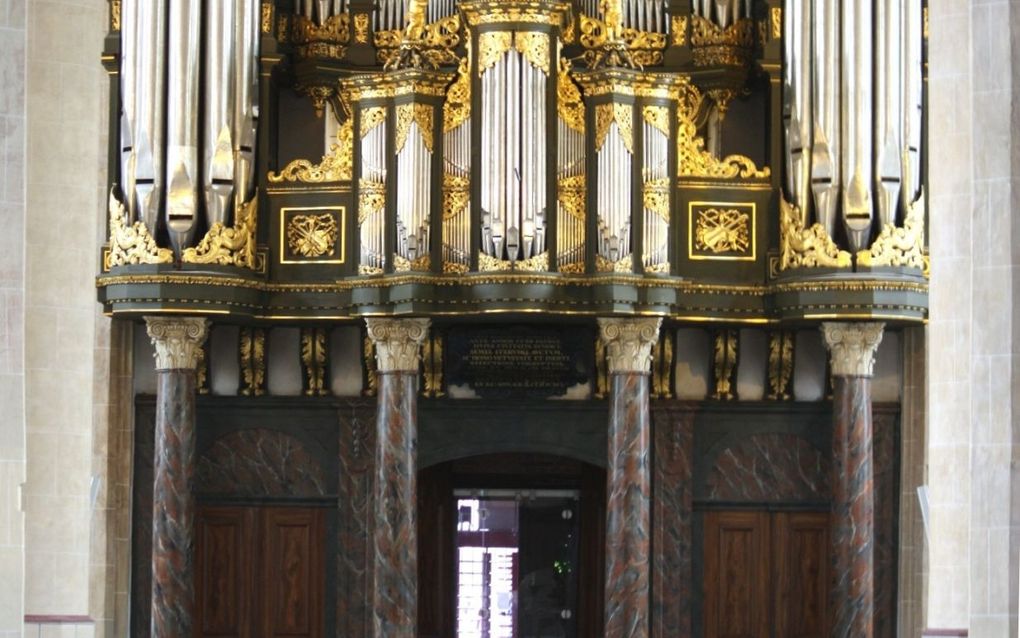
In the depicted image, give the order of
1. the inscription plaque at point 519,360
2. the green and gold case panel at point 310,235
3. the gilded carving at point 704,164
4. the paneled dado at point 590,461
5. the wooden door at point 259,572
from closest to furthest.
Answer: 1. the gilded carving at point 704,164
2. the green and gold case panel at point 310,235
3. the inscription plaque at point 519,360
4. the paneled dado at point 590,461
5. the wooden door at point 259,572

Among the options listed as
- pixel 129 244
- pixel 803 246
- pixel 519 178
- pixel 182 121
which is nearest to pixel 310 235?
pixel 182 121

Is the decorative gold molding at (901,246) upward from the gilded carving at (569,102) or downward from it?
downward

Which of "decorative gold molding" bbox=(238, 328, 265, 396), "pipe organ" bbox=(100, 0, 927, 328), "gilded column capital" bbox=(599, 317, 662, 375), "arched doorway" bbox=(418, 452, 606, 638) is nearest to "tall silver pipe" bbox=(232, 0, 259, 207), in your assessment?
"pipe organ" bbox=(100, 0, 927, 328)

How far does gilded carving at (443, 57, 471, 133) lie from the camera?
28.8m

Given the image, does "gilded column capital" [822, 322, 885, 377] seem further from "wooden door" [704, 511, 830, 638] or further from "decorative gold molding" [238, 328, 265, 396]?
"decorative gold molding" [238, 328, 265, 396]

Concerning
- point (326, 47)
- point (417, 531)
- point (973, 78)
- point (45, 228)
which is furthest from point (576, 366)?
point (973, 78)

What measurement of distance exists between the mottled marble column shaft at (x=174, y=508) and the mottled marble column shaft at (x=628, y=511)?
5.38 meters

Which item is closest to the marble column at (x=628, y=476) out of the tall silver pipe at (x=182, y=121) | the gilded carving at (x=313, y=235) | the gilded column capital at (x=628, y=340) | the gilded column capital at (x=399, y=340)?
the gilded column capital at (x=628, y=340)

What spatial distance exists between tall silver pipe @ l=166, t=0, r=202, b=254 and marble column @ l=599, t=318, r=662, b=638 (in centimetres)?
548

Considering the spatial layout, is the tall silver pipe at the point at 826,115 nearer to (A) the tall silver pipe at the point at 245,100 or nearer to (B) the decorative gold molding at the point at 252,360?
(A) the tall silver pipe at the point at 245,100

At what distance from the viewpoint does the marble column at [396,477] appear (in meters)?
28.3

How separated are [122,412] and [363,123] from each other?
17.4 feet

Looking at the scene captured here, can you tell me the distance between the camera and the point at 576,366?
30250 millimetres

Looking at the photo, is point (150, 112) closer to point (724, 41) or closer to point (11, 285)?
point (724, 41)
